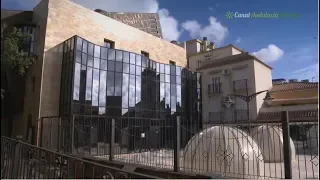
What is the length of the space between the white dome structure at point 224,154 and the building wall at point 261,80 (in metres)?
18.8

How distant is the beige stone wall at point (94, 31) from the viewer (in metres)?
21.2

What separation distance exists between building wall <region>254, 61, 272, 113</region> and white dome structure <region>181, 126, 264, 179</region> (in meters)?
18.8

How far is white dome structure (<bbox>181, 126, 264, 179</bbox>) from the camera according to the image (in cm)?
945

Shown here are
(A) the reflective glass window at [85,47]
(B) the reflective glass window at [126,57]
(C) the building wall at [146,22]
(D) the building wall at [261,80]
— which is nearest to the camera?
(A) the reflective glass window at [85,47]

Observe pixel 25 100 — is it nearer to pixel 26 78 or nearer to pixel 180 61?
pixel 26 78

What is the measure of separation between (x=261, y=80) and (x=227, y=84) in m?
3.35

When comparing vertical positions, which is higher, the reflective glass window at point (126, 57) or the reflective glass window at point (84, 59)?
the reflective glass window at point (126, 57)

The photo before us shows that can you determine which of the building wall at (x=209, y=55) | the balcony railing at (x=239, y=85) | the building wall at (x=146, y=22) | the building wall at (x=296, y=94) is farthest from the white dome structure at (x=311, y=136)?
the building wall at (x=146, y=22)

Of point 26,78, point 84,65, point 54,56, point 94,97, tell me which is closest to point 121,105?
point 94,97

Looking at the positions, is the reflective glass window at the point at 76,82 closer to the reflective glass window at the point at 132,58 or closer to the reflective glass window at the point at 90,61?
the reflective glass window at the point at 90,61

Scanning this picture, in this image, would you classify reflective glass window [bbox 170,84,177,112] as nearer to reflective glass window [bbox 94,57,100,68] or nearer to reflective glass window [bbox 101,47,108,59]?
reflective glass window [bbox 101,47,108,59]

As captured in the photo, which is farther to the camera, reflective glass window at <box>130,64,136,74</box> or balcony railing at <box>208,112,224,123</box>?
balcony railing at <box>208,112,224,123</box>

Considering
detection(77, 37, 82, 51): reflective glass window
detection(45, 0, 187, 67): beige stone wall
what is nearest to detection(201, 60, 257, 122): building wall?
detection(45, 0, 187, 67): beige stone wall

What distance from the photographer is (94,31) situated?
24156mm
